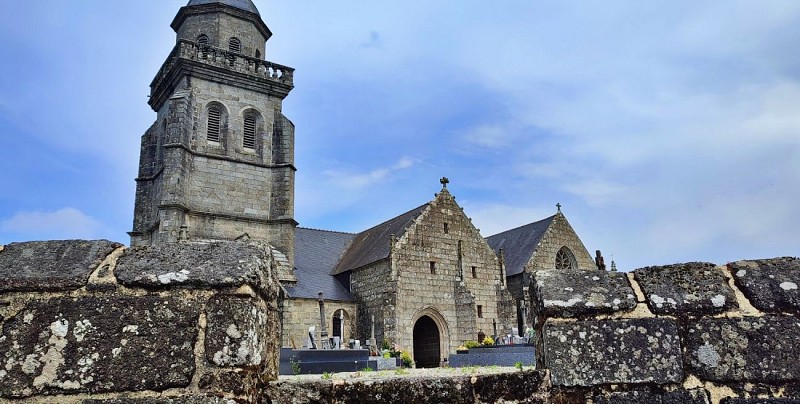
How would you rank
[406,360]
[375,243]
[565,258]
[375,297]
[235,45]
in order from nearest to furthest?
[406,360]
[375,297]
[235,45]
[375,243]
[565,258]

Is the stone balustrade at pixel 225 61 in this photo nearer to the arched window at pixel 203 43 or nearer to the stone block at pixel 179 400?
the arched window at pixel 203 43

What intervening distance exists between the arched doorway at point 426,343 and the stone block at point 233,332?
25196 millimetres

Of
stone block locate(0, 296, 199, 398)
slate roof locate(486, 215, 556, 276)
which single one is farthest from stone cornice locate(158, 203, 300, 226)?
stone block locate(0, 296, 199, 398)

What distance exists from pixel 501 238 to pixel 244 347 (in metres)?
37.4

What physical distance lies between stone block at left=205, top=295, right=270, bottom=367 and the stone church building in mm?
21682

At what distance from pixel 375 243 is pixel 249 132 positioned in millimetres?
8465

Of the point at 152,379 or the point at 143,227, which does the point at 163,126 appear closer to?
the point at 143,227

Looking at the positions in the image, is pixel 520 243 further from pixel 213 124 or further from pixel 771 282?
pixel 771 282

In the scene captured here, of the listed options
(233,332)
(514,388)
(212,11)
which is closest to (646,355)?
(514,388)

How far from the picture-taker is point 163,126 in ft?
89.9

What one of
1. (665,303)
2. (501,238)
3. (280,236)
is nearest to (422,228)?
(280,236)

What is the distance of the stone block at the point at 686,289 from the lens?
112 inches

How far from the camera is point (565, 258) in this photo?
114 feet

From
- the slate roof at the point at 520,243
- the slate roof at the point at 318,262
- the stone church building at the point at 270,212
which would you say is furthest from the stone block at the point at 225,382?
the slate roof at the point at 520,243
